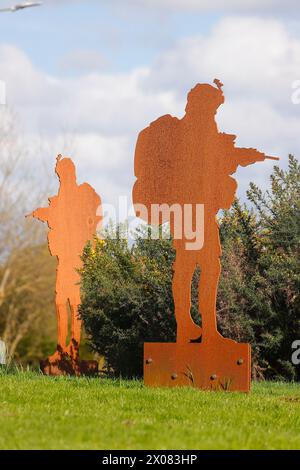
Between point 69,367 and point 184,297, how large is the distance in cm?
410

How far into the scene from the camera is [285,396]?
11883mm

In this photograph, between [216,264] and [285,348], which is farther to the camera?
[285,348]

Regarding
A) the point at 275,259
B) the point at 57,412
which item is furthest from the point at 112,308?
the point at 57,412

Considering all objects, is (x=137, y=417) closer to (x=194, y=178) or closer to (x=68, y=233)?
(x=194, y=178)

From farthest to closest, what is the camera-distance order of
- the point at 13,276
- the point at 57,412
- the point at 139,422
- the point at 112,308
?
the point at 13,276
the point at 112,308
the point at 57,412
the point at 139,422

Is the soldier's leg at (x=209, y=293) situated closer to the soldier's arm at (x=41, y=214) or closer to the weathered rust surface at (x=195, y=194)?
the weathered rust surface at (x=195, y=194)

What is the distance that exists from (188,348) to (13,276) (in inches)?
434

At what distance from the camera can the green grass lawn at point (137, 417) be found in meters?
7.77

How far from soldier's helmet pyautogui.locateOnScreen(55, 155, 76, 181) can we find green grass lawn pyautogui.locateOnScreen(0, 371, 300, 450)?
4.12 m

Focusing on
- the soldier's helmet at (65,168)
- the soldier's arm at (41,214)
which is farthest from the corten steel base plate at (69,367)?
the soldier's helmet at (65,168)

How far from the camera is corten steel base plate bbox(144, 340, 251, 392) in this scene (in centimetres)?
1173

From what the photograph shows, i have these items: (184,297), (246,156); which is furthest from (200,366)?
(246,156)

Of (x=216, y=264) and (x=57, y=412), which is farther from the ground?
(x=216, y=264)

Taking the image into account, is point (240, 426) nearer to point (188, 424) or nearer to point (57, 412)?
point (188, 424)
